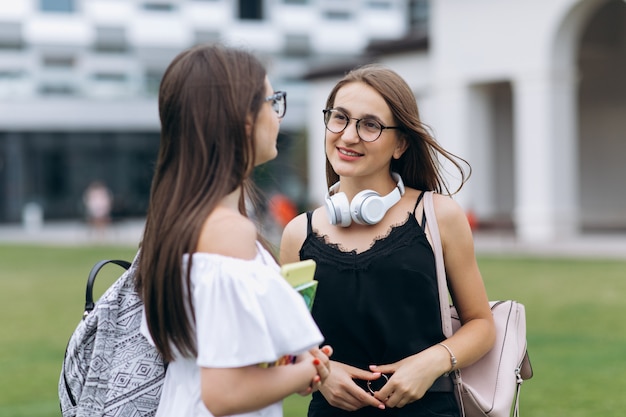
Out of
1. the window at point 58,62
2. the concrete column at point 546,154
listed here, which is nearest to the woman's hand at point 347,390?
the concrete column at point 546,154

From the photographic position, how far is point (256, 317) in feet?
7.34

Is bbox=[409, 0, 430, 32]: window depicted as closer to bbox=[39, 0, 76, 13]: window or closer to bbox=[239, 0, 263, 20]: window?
bbox=[239, 0, 263, 20]: window

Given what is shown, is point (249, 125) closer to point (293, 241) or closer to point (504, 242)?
point (293, 241)

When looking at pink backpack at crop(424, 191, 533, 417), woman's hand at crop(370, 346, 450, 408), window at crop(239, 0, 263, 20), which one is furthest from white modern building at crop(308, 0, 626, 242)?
woman's hand at crop(370, 346, 450, 408)

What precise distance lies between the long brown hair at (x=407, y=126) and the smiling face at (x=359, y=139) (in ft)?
0.08

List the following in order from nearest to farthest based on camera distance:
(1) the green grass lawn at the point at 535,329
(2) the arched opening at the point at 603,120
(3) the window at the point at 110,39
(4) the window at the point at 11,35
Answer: (1) the green grass lawn at the point at 535,329, (2) the arched opening at the point at 603,120, (4) the window at the point at 11,35, (3) the window at the point at 110,39

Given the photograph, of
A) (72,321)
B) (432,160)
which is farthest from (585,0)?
(432,160)

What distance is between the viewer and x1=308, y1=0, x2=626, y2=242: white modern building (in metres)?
23.6

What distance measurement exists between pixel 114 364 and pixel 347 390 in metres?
0.76

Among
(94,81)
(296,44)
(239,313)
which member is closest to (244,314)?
(239,313)

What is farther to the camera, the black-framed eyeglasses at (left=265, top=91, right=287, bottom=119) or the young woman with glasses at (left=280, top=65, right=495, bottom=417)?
the young woman with glasses at (left=280, top=65, right=495, bottom=417)

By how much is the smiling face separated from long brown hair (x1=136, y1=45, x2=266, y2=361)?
67cm

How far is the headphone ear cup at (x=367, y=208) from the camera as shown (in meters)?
3.03

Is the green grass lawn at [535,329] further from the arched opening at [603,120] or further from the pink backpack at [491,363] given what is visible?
the arched opening at [603,120]
